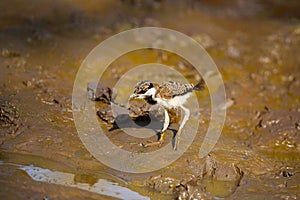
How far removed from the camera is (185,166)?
6035 mm

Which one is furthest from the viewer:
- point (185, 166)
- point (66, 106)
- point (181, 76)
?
point (181, 76)

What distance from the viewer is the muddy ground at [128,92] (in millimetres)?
5625

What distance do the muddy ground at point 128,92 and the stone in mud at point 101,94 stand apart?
0.41 metres

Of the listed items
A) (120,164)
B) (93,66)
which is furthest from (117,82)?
(120,164)

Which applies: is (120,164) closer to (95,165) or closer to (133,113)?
(95,165)

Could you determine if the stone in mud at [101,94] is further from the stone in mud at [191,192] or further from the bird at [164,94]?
the stone in mud at [191,192]

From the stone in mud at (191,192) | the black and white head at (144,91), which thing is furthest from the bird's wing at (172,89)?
the stone in mud at (191,192)

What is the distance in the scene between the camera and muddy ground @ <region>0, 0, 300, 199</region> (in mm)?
5625

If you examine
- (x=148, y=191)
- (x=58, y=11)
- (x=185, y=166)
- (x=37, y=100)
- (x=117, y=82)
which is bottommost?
(x=148, y=191)

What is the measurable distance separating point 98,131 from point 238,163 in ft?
6.43

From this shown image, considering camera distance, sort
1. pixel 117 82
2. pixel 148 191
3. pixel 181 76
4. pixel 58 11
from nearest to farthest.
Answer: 1. pixel 148 191
2. pixel 117 82
3. pixel 181 76
4. pixel 58 11

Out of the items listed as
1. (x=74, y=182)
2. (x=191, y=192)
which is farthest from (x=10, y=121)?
(x=191, y=192)

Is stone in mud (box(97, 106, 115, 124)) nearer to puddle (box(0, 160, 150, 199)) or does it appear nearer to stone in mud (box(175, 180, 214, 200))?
puddle (box(0, 160, 150, 199))

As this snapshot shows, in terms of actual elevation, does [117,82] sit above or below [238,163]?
above
